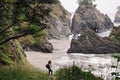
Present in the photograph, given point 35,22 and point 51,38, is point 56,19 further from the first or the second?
point 35,22

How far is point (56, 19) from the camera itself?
387ft

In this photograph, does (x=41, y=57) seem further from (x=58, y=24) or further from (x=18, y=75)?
(x=58, y=24)

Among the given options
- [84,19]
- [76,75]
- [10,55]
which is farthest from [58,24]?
[76,75]

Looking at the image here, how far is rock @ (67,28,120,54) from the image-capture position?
247 ft

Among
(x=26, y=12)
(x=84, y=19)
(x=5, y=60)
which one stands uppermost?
(x=84, y=19)

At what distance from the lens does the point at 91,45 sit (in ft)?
249

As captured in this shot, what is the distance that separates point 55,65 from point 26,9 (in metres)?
36.1

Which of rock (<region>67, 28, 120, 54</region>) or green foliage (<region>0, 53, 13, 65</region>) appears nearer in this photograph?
green foliage (<region>0, 53, 13, 65</region>)

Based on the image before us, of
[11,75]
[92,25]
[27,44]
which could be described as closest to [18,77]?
[11,75]

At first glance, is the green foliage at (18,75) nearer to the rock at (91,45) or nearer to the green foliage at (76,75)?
the green foliage at (76,75)

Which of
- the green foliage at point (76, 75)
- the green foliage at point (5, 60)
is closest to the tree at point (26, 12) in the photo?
the green foliage at point (76, 75)

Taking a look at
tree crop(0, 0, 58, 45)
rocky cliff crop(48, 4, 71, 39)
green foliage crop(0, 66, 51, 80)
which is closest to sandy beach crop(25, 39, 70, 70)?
green foliage crop(0, 66, 51, 80)

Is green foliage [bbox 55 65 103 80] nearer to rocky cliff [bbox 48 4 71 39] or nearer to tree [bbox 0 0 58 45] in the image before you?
tree [bbox 0 0 58 45]

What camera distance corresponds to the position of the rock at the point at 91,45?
75231 mm
